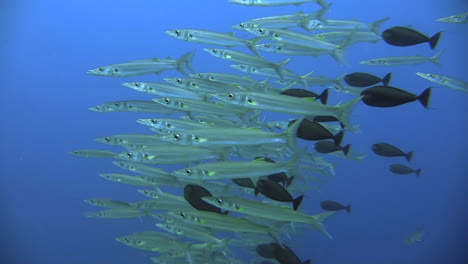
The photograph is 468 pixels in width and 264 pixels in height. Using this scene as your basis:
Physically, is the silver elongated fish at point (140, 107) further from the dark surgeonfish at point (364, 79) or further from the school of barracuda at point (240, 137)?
the dark surgeonfish at point (364, 79)

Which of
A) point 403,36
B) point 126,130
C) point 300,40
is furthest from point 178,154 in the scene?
point 126,130

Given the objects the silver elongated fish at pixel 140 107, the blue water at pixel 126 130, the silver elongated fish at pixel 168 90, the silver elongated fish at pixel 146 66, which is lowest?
the blue water at pixel 126 130

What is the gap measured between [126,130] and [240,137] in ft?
34.6

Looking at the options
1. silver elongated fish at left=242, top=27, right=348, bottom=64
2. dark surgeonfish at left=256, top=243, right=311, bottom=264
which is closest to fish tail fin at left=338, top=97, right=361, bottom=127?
dark surgeonfish at left=256, top=243, right=311, bottom=264

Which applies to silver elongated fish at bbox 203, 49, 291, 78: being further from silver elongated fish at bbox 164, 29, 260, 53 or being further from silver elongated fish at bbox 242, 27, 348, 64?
silver elongated fish at bbox 242, 27, 348, 64

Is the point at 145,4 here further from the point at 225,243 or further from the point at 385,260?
the point at 385,260

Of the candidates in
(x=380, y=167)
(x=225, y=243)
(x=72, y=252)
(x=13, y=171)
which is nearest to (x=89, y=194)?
(x=72, y=252)

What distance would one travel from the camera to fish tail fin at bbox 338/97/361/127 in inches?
126

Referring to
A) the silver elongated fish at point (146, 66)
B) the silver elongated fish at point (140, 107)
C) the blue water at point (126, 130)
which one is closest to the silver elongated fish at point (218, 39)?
the silver elongated fish at point (146, 66)

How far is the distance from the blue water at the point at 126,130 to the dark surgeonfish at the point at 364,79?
27.1 ft

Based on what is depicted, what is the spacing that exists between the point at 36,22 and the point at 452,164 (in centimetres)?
1553

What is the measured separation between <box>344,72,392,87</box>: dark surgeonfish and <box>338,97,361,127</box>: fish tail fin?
1043 mm

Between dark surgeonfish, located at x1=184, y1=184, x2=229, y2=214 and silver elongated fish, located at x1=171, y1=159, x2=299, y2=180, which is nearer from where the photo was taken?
silver elongated fish, located at x1=171, y1=159, x2=299, y2=180

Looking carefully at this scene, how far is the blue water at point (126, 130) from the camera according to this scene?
11852 millimetres
